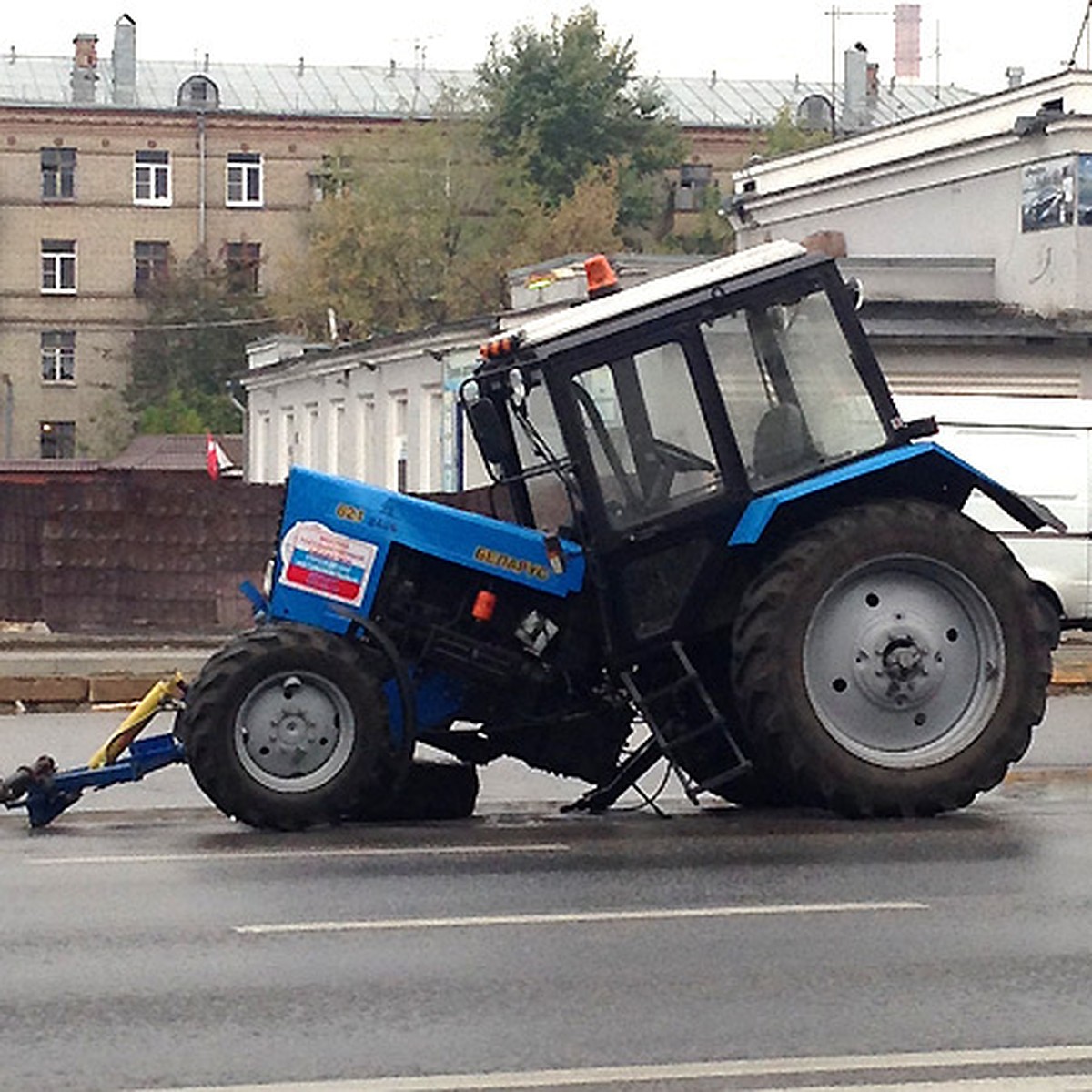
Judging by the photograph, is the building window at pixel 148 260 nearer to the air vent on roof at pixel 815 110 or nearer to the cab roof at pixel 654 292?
the air vent on roof at pixel 815 110

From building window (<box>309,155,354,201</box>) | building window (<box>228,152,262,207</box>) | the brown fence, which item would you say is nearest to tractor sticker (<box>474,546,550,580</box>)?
the brown fence

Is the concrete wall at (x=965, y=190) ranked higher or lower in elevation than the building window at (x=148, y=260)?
lower

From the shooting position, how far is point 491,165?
87.9 metres

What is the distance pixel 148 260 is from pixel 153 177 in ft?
8.52

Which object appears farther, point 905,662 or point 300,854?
point 905,662

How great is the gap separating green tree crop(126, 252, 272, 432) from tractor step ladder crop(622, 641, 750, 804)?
7350 centimetres

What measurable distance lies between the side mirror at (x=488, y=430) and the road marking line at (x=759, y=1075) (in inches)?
218

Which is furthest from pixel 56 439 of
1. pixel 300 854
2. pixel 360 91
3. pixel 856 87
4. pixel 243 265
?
pixel 300 854

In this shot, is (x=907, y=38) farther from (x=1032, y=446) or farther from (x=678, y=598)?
(x=678, y=598)

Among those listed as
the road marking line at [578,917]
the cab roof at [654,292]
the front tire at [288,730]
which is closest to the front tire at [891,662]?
the cab roof at [654,292]

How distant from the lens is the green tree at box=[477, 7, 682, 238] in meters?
89.4

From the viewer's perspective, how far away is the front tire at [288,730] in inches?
458

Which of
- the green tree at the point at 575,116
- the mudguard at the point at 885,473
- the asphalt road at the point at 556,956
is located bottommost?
the asphalt road at the point at 556,956

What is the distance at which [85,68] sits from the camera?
90688mm
